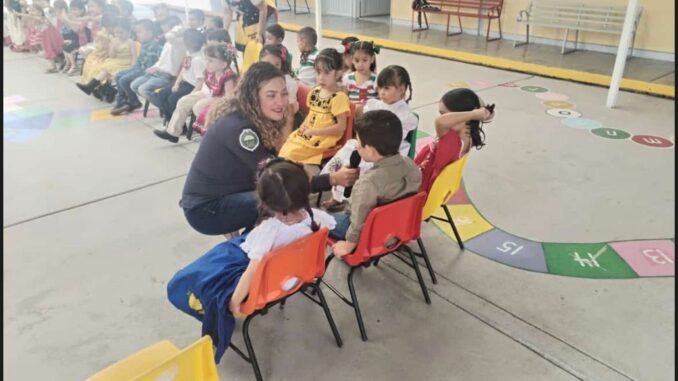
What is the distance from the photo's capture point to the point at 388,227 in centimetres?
222

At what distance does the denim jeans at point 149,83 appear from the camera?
5164 mm

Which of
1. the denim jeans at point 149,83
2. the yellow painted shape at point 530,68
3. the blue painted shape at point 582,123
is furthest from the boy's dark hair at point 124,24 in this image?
the blue painted shape at point 582,123

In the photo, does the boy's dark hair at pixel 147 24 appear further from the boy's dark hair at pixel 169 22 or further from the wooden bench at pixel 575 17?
the wooden bench at pixel 575 17

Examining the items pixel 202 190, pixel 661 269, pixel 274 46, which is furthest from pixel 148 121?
pixel 661 269

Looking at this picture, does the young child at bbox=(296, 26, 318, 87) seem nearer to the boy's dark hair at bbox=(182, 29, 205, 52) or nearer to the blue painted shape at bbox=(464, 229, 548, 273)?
the boy's dark hair at bbox=(182, 29, 205, 52)

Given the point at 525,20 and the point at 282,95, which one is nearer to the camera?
the point at 282,95

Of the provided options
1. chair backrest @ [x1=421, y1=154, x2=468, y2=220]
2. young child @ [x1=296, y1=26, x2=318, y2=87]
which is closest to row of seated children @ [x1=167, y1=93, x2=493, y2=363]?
chair backrest @ [x1=421, y1=154, x2=468, y2=220]

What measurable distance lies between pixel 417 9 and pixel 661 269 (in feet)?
25.7

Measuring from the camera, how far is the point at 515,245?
2992 mm

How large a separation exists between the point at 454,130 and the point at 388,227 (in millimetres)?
727

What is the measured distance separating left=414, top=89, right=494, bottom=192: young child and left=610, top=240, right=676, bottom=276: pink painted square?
1.13 m

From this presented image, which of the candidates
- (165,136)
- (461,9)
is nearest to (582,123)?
(165,136)

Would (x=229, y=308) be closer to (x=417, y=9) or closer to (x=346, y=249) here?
(x=346, y=249)

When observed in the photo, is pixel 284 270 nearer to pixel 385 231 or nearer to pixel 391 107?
pixel 385 231
